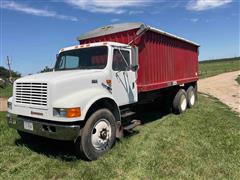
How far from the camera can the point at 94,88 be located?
579 centimetres

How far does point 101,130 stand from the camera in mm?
5719

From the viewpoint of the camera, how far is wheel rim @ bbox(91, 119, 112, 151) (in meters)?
5.60

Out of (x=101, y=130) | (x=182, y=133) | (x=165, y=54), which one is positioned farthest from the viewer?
(x=165, y=54)

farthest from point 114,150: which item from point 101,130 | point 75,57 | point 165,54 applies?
point 165,54

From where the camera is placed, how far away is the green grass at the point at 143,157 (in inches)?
191

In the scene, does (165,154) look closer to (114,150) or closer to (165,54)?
(114,150)

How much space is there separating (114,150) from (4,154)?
2.39 m

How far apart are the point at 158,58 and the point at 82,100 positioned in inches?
164

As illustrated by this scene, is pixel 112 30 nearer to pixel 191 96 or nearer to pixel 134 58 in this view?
pixel 134 58

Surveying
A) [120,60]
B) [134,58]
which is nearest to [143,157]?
[120,60]

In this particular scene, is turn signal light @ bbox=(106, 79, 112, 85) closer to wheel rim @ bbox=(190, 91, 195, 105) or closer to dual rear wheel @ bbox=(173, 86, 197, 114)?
dual rear wheel @ bbox=(173, 86, 197, 114)

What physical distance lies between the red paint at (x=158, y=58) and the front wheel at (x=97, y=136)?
194 centimetres

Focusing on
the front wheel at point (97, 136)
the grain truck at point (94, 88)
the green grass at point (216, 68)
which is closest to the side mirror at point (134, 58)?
the grain truck at point (94, 88)

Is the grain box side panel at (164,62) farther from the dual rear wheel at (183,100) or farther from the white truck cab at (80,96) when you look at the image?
the white truck cab at (80,96)
